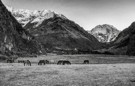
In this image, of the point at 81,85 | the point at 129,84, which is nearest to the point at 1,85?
the point at 81,85

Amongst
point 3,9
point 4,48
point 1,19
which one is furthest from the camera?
point 3,9

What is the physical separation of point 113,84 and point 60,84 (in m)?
5.49

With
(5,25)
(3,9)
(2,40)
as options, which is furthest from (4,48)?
(3,9)

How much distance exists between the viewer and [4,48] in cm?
14762

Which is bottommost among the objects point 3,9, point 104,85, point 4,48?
point 104,85

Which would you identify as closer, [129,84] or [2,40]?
[129,84]

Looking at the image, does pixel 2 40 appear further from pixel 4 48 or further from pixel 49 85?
pixel 49 85

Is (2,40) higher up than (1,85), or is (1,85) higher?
(2,40)

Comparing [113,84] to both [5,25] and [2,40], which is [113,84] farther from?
[5,25]

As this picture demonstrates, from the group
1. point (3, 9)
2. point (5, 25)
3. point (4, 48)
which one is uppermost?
point (3, 9)

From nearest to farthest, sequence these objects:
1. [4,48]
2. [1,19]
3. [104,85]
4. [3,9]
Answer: [104,85] < [4,48] < [1,19] < [3,9]

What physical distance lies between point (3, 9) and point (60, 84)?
177 m

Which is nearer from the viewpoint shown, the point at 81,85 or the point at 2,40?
the point at 81,85

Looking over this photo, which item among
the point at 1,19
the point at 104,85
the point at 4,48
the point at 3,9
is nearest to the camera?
the point at 104,85
